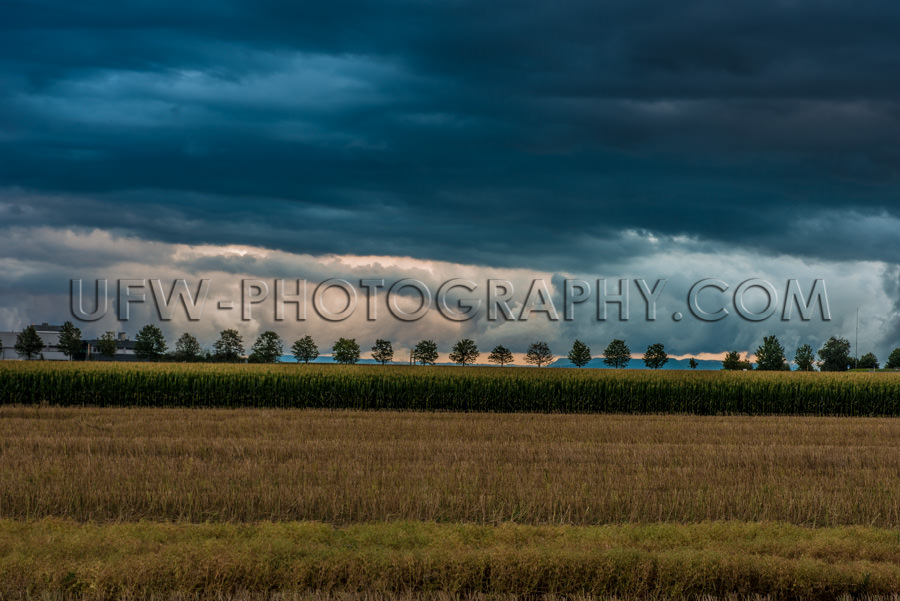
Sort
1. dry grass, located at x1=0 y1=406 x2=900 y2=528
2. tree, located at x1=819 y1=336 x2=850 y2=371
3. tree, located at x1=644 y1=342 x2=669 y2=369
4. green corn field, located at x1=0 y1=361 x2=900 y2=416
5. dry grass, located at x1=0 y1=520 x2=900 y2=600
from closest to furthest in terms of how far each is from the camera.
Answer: dry grass, located at x1=0 y1=520 x2=900 y2=600, dry grass, located at x1=0 y1=406 x2=900 y2=528, green corn field, located at x1=0 y1=361 x2=900 y2=416, tree, located at x1=644 y1=342 x2=669 y2=369, tree, located at x1=819 y1=336 x2=850 y2=371

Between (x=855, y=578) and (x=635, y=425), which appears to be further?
(x=635, y=425)

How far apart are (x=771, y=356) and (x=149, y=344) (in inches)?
4511

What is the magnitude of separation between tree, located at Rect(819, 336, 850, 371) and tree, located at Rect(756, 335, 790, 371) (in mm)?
28970

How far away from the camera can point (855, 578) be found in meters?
9.55

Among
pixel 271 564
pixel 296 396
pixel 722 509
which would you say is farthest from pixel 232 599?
pixel 296 396

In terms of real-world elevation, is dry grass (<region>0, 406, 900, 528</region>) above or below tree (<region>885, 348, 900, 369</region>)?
above

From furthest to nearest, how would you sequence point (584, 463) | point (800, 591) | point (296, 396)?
point (296, 396) < point (584, 463) < point (800, 591)

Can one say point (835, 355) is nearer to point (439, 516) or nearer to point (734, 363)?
point (734, 363)

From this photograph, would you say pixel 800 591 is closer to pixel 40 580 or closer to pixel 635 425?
pixel 40 580

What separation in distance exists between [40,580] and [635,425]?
2333 centimetres

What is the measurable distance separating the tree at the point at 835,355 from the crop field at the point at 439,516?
16561cm

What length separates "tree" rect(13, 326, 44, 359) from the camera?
112 m

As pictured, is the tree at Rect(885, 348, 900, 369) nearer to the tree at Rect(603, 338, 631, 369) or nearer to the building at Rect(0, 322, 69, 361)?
the tree at Rect(603, 338, 631, 369)

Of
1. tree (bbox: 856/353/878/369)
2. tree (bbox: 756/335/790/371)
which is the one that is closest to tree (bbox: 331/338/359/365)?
tree (bbox: 756/335/790/371)
